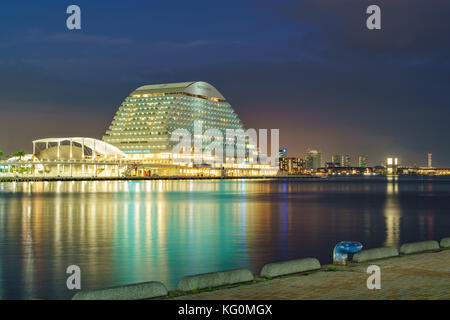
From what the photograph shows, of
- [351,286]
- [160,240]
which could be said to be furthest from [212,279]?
[160,240]

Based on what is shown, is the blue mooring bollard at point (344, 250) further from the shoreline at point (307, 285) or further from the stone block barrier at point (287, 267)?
the stone block barrier at point (287, 267)

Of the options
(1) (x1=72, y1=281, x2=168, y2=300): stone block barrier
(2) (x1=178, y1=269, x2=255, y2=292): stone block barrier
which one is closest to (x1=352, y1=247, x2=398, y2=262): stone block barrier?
(2) (x1=178, y1=269, x2=255, y2=292): stone block barrier

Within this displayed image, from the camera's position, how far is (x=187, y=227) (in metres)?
38.5

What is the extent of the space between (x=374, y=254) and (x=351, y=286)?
4.60 meters

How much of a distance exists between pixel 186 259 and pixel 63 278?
6519 mm

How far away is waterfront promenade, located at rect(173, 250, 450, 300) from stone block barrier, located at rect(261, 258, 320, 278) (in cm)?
26

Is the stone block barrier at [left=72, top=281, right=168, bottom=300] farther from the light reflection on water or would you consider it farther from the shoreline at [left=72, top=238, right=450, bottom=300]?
the light reflection on water

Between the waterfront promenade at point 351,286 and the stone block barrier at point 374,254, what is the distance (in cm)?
57

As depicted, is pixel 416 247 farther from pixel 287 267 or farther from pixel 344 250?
pixel 287 267

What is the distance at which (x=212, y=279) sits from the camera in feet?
43.4

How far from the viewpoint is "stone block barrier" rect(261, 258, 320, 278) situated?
14.4m
